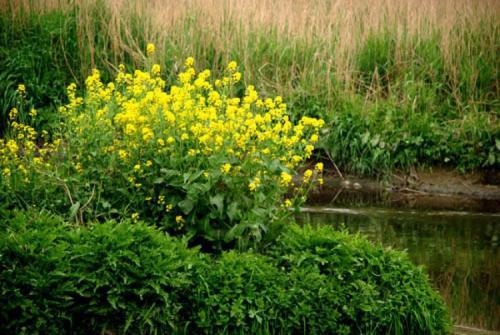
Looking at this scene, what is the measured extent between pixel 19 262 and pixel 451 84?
885cm

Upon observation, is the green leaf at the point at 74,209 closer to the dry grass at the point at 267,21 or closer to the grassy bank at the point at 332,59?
the grassy bank at the point at 332,59

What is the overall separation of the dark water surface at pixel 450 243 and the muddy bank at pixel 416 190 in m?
0.49

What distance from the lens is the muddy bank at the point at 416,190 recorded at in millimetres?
10703

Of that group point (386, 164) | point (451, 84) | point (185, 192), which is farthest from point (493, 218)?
point (185, 192)

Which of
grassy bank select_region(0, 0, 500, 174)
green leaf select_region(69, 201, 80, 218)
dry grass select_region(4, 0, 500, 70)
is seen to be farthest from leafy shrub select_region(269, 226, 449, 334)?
dry grass select_region(4, 0, 500, 70)

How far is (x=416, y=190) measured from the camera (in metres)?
11.3

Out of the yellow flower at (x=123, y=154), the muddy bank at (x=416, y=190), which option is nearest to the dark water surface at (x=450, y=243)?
the muddy bank at (x=416, y=190)

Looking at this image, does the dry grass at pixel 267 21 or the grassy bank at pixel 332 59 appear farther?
the dry grass at pixel 267 21

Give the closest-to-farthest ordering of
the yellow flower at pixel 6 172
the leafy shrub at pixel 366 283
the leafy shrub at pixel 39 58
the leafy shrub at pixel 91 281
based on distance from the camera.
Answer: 1. the leafy shrub at pixel 91 281
2. the leafy shrub at pixel 366 283
3. the yellow flower at pixel 6 172
4. the leafy shrub at pixel 39 58

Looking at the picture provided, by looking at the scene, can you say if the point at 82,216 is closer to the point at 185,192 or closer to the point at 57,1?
the point at 185,192

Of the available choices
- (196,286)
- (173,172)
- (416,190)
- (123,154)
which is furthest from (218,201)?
(416,190)

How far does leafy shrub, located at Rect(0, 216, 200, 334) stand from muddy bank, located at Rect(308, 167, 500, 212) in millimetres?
5426

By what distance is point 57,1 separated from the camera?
1331 cm

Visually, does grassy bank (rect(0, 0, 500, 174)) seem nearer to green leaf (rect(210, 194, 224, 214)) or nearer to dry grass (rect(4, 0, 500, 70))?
dry grass (rect(4, 0, 500, 70))
